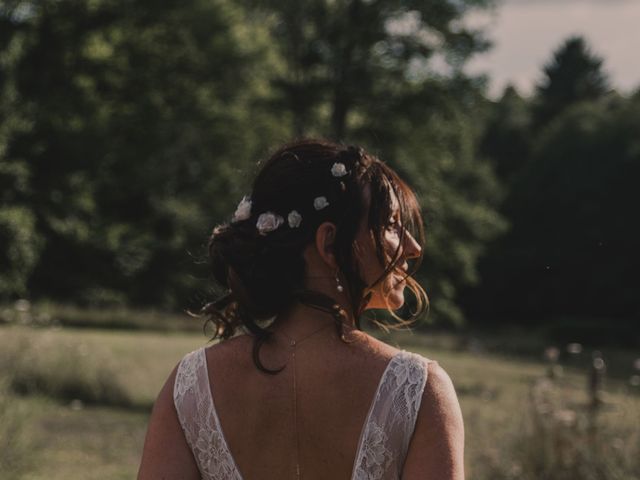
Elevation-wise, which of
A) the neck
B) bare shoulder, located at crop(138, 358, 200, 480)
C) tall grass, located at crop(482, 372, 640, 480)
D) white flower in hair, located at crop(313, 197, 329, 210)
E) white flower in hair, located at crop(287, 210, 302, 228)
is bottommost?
tall grass, located at crop(482, 372, 640, 480)

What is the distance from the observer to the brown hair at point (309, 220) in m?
2.01

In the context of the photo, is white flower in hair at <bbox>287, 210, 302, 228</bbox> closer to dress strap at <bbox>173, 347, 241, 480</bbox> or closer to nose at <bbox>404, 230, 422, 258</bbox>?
nose at <bbox>404, 230, 422, 258</bbox>

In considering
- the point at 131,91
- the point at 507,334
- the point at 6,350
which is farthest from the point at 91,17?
the point at 507,334

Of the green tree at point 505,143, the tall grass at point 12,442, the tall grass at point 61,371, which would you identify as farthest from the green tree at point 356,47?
the green tree at point 505,143

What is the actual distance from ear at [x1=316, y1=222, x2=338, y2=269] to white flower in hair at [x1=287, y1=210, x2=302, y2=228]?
0.15 feet

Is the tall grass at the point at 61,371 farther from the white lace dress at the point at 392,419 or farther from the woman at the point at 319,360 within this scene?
the white lace dress at the point at 392,419

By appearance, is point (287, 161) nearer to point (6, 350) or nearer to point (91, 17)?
point (6, 350)

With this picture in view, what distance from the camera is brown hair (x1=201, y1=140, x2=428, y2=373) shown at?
2.01 meters

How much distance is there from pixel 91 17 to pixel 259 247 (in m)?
28.0

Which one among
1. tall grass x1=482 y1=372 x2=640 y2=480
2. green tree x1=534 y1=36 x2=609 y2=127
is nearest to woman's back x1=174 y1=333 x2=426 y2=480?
tall grass x1=482 y1=372 x2=640 y2=480

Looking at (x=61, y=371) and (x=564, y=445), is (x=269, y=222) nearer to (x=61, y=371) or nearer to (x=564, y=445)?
(x=564, y=445)

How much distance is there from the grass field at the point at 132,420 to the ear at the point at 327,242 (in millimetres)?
4683

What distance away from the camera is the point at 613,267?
42469 mm

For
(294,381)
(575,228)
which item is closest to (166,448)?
(294,381)
